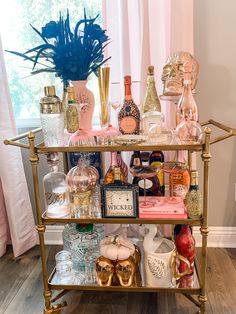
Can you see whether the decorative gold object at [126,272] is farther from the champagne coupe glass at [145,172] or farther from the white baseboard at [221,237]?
the white baseboard at [221,237]

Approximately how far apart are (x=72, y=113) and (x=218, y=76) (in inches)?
34.3

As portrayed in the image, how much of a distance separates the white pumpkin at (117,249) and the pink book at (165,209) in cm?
19

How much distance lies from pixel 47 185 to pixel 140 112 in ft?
1.75

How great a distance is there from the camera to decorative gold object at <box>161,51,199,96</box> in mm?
1530

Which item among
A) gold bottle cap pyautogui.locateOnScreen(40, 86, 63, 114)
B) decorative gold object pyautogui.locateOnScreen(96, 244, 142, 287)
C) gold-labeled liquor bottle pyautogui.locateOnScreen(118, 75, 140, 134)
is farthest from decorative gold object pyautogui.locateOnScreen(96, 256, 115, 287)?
gold bottle cap pyautogui.locateOnScreen(40, 86, 63, 114)

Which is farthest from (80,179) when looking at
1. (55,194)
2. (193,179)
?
(193,179)

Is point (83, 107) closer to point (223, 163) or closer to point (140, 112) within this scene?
point (140, 112)

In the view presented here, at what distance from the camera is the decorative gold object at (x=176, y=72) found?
1530mm

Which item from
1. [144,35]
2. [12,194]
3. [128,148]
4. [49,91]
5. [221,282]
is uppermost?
[144,35]

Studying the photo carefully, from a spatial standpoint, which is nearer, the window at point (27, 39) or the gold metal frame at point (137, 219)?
the gold metal frame at point (137, 219)

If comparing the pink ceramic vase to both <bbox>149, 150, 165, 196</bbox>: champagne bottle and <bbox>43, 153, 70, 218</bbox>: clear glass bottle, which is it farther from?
<bbox>149, 150, 165, 196</bbox>: champagne bottle

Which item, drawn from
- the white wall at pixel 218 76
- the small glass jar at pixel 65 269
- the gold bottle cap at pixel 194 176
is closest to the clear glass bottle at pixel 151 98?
the gold bottle cap at pixel 194 176

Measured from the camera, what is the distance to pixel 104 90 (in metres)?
1.53

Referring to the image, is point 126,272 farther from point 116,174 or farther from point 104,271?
point 116,174
